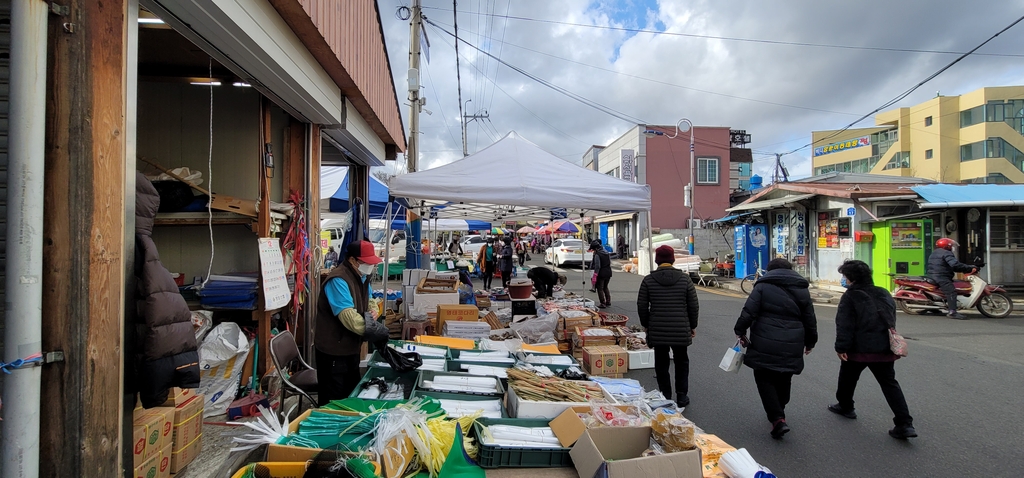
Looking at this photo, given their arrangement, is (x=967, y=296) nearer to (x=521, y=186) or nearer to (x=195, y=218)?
(x=521, y=186)

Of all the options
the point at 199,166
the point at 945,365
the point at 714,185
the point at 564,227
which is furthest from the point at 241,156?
the point at 714,185

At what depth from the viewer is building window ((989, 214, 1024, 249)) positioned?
13.4 meters

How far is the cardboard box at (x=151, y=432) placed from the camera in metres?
2.80

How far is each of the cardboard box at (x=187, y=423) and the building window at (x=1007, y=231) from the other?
18755mm

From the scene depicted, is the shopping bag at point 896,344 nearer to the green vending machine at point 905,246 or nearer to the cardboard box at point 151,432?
the cardboard box at point 151,432

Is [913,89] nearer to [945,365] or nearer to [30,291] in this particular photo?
[945,365]

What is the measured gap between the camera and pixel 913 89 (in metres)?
13.0

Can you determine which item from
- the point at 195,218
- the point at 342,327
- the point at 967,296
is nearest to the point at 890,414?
the point at 342,327

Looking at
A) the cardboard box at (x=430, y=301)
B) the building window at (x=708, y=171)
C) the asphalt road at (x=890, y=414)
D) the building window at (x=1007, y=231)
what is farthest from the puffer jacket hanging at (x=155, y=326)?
the building window at (x=708, y=171)

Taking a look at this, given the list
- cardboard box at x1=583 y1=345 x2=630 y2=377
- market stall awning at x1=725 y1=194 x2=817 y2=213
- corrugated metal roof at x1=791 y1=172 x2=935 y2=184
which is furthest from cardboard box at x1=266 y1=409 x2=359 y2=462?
corrugated metal roof at x1=791 y1=172 x2=935 y2=184

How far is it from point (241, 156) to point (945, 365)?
9903 millimetres

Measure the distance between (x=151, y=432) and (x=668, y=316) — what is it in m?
4.50

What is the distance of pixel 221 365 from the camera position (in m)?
4.26

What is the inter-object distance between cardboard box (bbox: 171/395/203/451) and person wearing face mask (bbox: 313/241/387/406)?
86 cm
